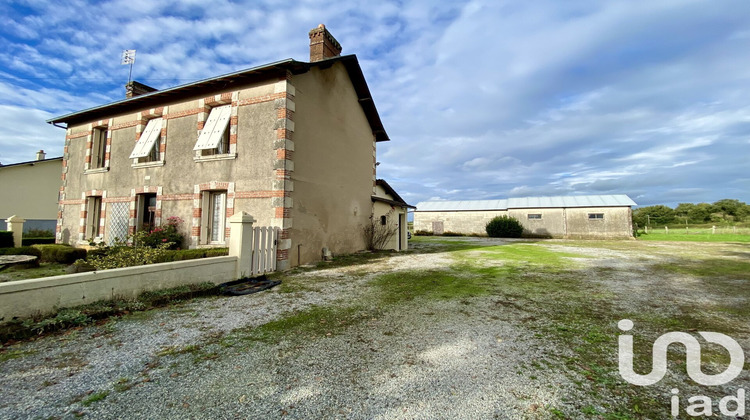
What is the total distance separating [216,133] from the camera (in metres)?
9.79

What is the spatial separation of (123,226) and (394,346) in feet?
42.2

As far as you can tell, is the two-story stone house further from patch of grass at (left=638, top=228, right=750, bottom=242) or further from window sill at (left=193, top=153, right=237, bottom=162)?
patch of grass at (left=638, top=228, right=750, bottom=242)

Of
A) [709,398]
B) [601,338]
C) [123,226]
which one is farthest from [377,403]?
[123,226]

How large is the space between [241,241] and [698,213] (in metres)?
63.2

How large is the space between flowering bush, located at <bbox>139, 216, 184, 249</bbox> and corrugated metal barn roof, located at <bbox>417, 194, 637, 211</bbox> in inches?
1039

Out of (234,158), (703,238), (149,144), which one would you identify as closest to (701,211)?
(703,238)

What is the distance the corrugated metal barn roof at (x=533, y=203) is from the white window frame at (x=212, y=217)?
25851mm

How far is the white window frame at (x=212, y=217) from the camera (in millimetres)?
9875

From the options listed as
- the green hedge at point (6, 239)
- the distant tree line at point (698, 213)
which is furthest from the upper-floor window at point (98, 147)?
the distant tree line at point (698, 213)

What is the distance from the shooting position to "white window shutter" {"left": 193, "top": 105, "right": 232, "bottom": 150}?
31.7ft

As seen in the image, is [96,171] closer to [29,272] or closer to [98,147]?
[98,147]

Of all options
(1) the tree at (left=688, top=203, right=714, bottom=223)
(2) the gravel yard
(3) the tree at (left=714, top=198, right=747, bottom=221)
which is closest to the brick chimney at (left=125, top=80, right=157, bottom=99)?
(2) the gravel yard

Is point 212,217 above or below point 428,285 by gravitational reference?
above

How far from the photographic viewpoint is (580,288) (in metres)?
6.37
